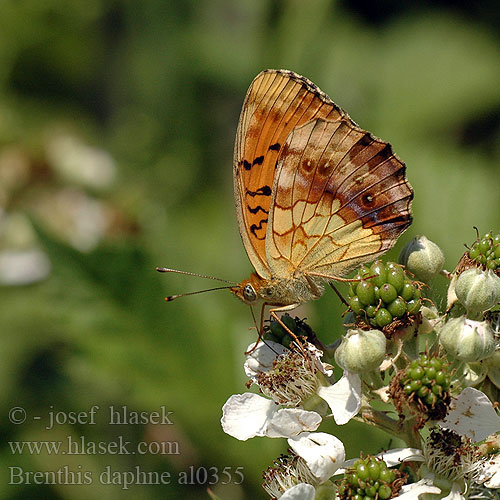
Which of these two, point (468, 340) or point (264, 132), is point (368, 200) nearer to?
point (264, 132)

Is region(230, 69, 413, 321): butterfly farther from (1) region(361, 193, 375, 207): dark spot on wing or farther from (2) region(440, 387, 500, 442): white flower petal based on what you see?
(2) region(440, 387, 500, 442): white flower petal

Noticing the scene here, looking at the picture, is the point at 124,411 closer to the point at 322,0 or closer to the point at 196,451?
the point at 196,451

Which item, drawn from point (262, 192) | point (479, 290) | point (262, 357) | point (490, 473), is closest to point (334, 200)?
point (262, 192)

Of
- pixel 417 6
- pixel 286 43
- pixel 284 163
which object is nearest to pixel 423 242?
pixel 284 163

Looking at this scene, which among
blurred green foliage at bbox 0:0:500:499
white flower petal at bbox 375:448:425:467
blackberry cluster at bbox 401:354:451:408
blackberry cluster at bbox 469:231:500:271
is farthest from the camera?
blurred green foliage at bbox 0:0:500:499

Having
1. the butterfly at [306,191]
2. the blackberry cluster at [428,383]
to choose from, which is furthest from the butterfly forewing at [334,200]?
the blackberry cluster at [428,383]

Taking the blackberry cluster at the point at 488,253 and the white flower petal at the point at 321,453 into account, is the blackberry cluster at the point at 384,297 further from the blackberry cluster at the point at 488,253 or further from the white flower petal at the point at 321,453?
the white flower petal at the point at 321,453

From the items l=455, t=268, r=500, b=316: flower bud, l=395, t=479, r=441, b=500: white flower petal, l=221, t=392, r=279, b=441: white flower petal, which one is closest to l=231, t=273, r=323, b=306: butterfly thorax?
l=221, t=392, r=279, b=441: white flower petal
